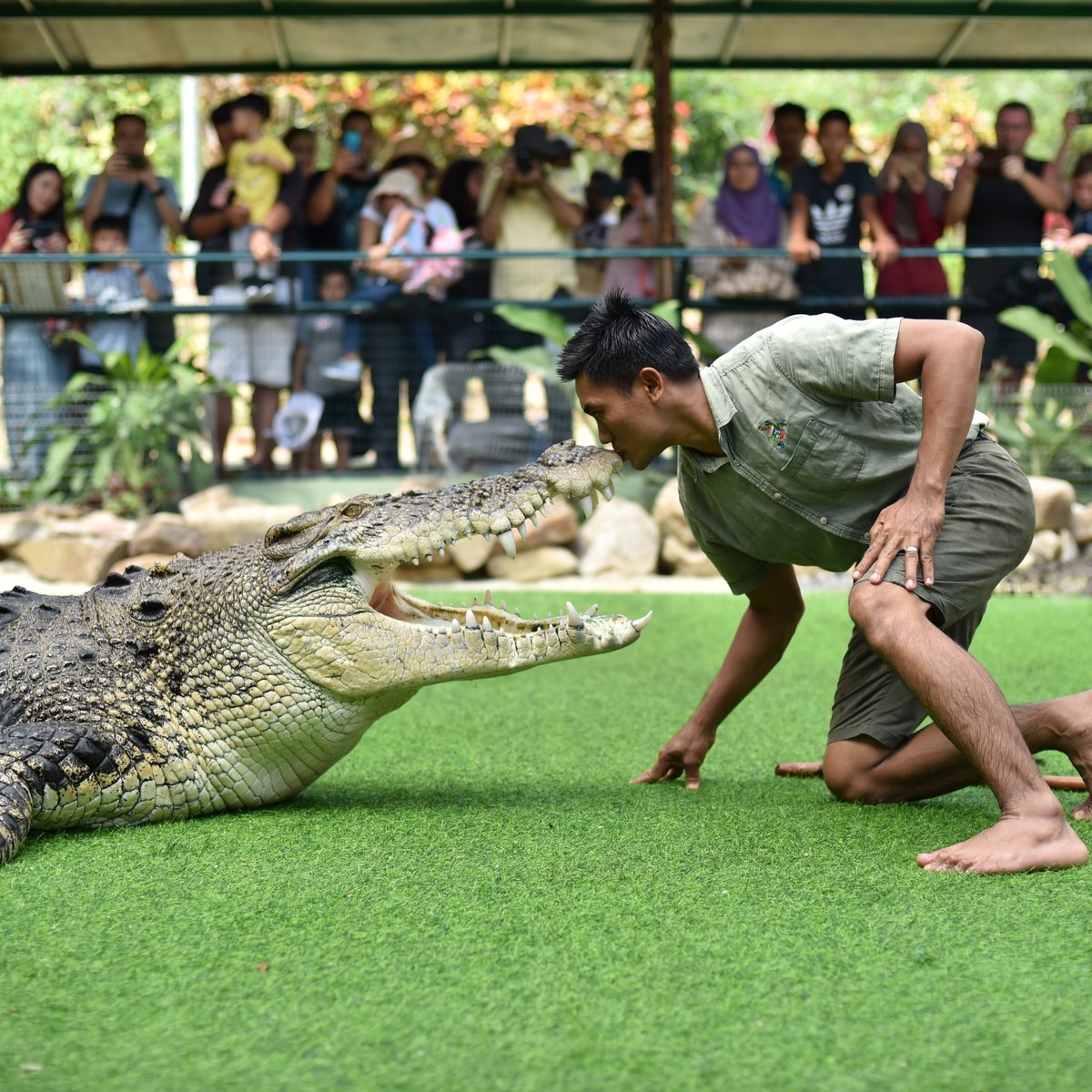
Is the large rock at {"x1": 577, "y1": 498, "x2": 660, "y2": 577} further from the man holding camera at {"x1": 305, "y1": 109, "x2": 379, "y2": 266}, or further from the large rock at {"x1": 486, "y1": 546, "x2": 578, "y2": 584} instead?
A: the man holding camera at {"x1": 305, "y1": 109, "x2": 379, "y2": 266}

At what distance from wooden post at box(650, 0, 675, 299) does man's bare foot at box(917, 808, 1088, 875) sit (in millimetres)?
6228

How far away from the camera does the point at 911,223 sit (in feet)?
27.5

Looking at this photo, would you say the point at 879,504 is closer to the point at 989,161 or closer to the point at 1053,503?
the point at 1053,503

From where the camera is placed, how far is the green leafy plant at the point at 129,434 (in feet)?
26.1

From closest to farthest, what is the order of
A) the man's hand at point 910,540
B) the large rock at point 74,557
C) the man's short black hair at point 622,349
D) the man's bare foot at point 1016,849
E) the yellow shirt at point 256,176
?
1. the man's bare foot at point 1016,849
2. the man's hand at point 910,540
3. the man's short black hair at point 622,349
4. the large rock at point 74,557
5. the yellow shirt at point 256,176

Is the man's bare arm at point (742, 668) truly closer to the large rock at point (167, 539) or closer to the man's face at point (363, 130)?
the large rock at point (167, 539)

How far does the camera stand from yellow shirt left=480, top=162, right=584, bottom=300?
8289 millimetres

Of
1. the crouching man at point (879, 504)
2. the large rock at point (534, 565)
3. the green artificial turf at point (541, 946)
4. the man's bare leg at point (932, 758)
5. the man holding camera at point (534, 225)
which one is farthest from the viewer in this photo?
the man holding camera at point (534, 225)

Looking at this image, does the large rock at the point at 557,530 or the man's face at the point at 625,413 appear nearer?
the man's face at the point at 625,413

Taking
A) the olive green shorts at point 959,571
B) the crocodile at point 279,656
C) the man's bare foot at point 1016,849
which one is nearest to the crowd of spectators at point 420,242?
the crocodile at point 279,656

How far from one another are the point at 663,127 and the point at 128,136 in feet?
10.7

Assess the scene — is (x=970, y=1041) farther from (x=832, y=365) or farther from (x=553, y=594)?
(x=553, y=594)

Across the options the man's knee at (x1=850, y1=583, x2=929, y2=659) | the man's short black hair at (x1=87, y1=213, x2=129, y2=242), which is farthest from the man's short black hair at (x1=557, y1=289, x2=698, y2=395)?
the man's short black hair at (x1=87, y1=213, x2=129, y2=242)

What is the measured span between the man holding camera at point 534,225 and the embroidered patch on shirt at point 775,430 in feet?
17.8
